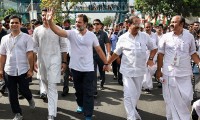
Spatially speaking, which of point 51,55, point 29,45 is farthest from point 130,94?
point 29,45

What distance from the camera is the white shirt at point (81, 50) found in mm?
5605

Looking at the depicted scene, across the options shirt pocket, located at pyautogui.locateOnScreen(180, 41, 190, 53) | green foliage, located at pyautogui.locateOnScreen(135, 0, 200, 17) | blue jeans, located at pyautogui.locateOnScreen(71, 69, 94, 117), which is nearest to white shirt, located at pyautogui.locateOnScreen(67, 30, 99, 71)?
blue jeans, located at pyautogui.locateOnScreen(71, 69, 94, 117)

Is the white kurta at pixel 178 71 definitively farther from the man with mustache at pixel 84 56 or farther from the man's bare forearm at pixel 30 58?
the man's bare forearm at pixel 30 58

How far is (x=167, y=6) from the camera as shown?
92.1ft

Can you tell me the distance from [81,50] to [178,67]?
1673 millimetres

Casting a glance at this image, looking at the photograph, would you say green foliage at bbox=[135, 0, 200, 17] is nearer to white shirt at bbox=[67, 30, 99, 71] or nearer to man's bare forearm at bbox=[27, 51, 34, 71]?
white shirt at bbox=[67, 30, 99, 71]

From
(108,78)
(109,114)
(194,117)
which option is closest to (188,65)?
(194,117)

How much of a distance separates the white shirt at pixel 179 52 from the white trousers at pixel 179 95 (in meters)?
0.12

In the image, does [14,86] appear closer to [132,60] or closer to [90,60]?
[90,60]

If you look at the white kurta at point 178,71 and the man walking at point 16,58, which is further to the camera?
the man walking at point 16,58

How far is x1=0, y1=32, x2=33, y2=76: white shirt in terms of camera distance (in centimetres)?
566

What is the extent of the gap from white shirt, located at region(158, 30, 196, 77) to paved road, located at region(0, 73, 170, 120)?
4.26ft

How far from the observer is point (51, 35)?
5.81 meters

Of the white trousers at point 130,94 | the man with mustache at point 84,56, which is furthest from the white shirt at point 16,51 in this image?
the white trousers at point 130,94
